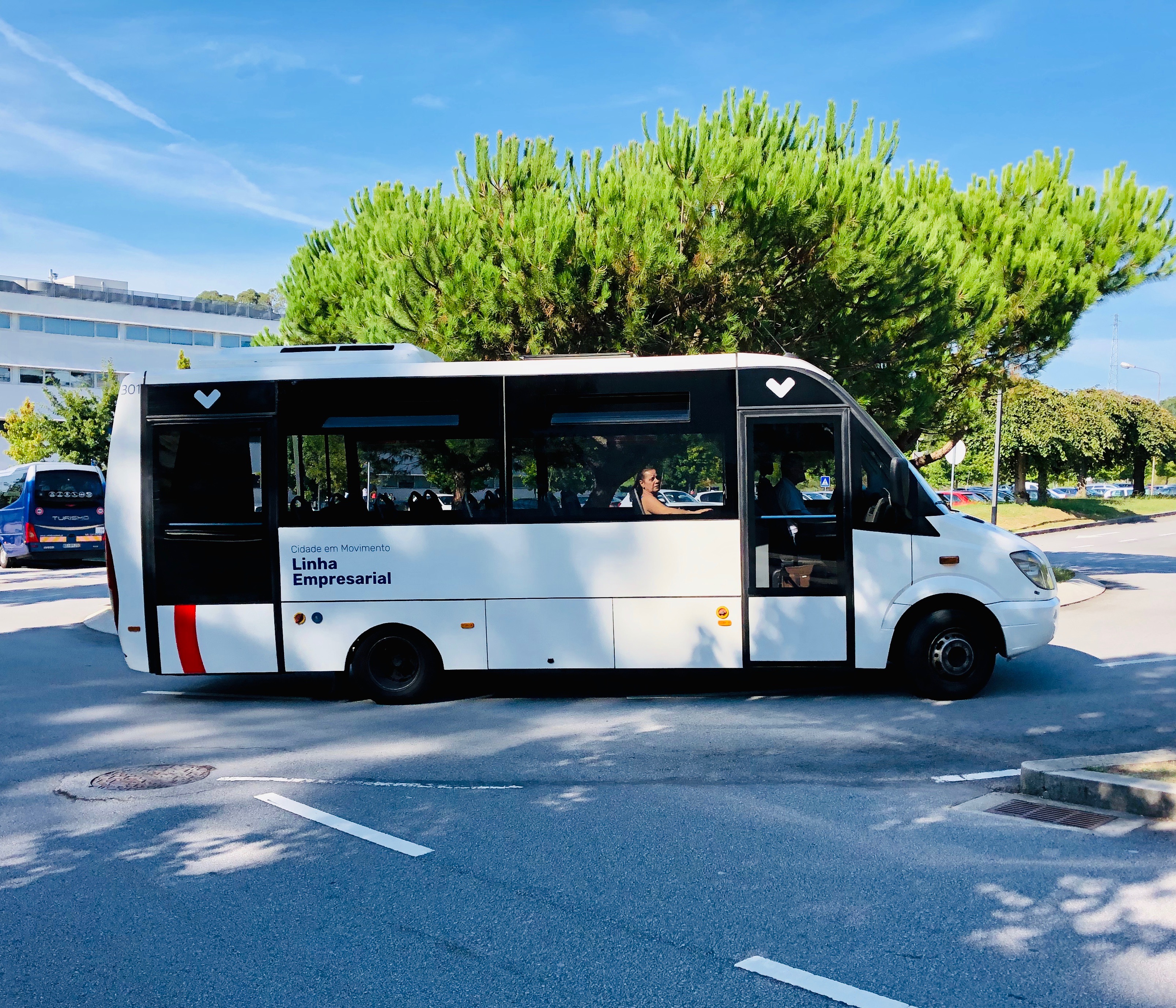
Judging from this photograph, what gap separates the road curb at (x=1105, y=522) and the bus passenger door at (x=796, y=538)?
85.2 feet

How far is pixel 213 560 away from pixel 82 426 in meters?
38.3

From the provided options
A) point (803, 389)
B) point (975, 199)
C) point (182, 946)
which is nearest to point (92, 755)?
point (182, 946)

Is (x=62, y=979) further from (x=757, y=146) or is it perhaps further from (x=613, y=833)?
(x=757, y=146)

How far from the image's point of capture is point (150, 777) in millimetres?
7012

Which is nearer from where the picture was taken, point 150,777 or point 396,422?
point 150,777

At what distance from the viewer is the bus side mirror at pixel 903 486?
896cm

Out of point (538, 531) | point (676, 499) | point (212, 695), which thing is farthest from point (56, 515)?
point (676, 499)

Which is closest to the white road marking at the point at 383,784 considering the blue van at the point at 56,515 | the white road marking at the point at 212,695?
the white road marking at the point at 212,695

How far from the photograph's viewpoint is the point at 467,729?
8.39 meters

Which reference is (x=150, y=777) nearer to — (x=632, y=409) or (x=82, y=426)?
(x=632, y=409)

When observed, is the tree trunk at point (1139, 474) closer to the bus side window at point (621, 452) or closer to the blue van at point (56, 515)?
the blue van at point (56, 515)

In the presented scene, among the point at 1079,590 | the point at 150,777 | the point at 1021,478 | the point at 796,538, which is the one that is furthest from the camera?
the point at 1021,478

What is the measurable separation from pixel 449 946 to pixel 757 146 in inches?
475

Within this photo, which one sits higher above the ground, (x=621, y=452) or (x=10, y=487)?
(x=10, y=487)
